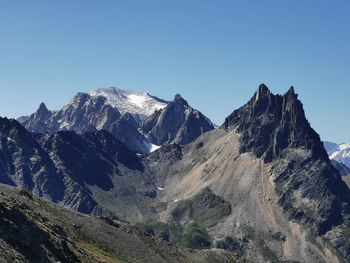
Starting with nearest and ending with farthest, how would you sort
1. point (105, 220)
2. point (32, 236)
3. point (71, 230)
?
point (32, 236) < point (71, 230) < point (105, 220)

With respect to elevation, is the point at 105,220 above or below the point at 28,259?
above

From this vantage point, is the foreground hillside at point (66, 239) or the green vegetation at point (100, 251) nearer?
the foreground hillside at point (66, 239)

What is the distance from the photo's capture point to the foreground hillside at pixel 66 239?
7594 cm

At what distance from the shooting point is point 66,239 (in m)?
97.4

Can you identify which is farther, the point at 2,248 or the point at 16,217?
the point at 16,217

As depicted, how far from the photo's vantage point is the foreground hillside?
7594 cm

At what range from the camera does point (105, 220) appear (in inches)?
6270

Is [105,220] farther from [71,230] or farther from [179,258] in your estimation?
[71,230]

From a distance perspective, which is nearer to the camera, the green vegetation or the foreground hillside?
the foreground hillside

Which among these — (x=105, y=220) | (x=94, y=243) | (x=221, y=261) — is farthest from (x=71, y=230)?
(x=221, y=261)

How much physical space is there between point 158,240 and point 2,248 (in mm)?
99808

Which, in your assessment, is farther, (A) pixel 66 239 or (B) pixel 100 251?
(B) pixel 100 251

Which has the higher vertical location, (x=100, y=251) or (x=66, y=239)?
(x=66, y=239)

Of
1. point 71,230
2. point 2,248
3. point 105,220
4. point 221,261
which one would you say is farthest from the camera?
point 221,261
